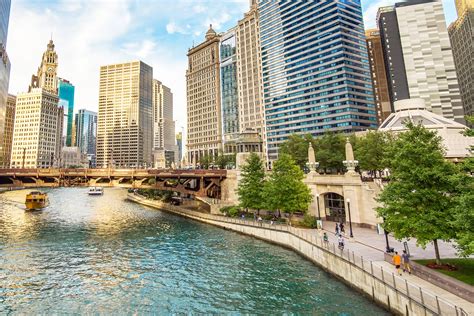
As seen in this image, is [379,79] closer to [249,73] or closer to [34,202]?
[249,73]

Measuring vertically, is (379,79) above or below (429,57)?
above

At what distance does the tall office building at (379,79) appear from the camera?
489 ft

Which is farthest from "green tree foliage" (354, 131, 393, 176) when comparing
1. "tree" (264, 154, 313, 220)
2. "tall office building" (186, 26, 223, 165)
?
"tall office building" (186, 26, 223, 165)

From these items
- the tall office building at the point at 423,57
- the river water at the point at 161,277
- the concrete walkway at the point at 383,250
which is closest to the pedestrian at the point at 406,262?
the concrete walkway at the point at 383,250

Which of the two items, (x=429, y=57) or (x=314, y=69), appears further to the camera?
(x=429, y=57)

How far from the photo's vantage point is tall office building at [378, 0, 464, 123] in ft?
397

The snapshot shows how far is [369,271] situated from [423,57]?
479ft

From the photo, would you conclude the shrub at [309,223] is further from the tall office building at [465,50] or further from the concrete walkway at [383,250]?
the tall office building at [465,50]

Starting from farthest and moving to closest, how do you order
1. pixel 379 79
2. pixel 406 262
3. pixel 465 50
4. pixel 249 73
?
pixel 379 79 < pixel 249 73 < pixel 465 50 < pixel 406 262

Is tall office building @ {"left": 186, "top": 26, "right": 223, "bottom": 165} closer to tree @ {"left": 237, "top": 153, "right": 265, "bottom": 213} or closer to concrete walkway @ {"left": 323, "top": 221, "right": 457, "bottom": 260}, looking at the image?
tree @ {"left": 237, "top": 153, "right": 265, "bottom": 213}

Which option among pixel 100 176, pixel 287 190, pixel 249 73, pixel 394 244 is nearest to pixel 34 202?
pixel 100 176

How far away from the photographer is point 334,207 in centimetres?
4350

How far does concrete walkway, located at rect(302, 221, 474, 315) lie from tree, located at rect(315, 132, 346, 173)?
25.7m

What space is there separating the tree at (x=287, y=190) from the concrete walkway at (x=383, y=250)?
16.9ft
